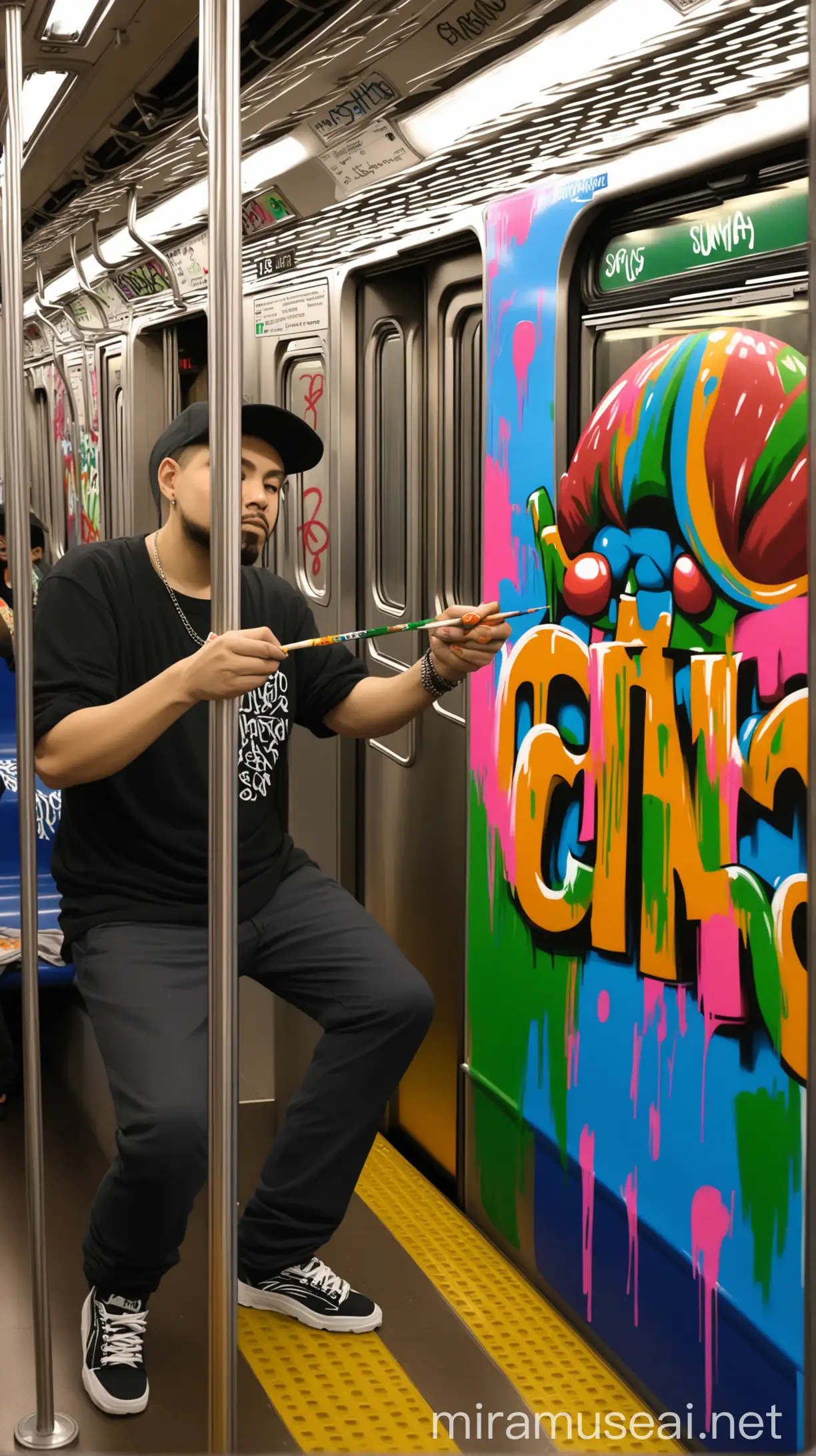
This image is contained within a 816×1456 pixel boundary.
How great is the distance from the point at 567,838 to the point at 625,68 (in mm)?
1331

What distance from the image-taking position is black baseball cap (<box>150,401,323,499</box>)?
238cm

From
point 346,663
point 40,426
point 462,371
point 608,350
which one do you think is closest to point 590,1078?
point 346,663

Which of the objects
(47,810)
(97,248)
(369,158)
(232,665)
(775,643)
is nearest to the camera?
(232,665)

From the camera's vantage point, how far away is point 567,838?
279 centimetres

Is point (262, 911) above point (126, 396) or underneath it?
underneath

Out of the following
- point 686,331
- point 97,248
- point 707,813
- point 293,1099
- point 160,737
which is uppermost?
point 97,248

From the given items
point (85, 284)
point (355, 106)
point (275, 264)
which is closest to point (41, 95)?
point (355, 106)

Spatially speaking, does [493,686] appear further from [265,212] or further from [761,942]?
[265,212]

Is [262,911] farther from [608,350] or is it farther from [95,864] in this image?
[608,350]

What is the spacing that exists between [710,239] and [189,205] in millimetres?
1978

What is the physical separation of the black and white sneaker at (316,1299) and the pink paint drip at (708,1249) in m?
0.78

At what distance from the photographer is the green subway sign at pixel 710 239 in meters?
2.11

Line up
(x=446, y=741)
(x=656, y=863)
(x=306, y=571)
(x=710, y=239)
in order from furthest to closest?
(x=306, y=571) → (x=446, y=741) → (x=656, y=863) → (x=710, y=239)

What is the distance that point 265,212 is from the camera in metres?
3.74
